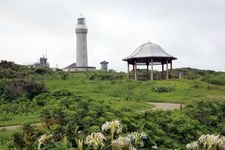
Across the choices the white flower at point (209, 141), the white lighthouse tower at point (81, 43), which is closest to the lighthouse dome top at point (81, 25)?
the white lighthouse tower at point (81, 43)

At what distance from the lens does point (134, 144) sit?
23.5 feet

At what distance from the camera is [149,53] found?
35000 millimetres

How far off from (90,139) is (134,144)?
2.95 feet

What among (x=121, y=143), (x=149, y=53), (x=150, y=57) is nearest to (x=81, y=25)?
(x=149, y=53)

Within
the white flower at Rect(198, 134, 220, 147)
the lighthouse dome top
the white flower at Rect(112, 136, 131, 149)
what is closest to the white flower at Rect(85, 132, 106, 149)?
the white flower at Rect(112, 136, 131, 149)

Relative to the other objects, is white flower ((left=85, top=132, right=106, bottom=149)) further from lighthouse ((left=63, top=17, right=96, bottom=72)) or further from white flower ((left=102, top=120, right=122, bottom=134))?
lighthouse ((left=63, top=17, right=96, bottom=72))

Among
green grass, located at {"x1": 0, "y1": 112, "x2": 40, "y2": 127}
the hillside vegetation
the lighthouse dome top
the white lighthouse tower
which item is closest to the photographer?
the hillside vegetation

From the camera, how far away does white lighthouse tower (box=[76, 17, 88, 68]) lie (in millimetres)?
66537

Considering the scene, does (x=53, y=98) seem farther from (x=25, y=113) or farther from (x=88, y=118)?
(x=88, y=118)

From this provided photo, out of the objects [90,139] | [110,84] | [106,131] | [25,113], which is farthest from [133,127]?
[110,84]

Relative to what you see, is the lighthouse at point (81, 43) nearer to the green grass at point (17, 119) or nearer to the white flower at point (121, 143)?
the green grass at point (17, 119)

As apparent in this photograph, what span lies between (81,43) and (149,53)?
32.8m

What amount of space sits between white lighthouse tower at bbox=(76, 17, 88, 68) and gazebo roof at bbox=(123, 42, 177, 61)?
30436 mm

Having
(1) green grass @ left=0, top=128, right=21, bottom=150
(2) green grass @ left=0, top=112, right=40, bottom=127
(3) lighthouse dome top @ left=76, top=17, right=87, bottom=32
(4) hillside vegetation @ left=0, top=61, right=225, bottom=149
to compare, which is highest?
(3) lighthouse dome top @ left=76, top=17, right=87, bottom=32
